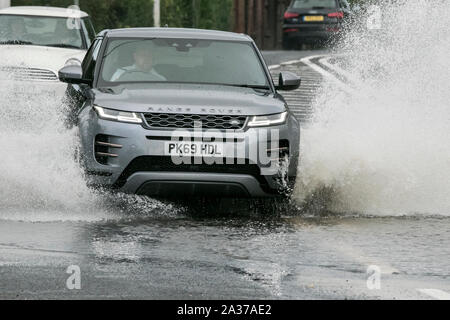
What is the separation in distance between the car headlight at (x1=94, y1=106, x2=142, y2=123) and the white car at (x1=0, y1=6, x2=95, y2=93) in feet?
19.2

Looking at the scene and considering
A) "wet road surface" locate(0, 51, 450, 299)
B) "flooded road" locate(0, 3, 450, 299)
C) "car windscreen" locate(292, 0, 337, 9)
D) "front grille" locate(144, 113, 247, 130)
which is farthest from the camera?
"car windscreen" locate(292, 0, 337, 9)

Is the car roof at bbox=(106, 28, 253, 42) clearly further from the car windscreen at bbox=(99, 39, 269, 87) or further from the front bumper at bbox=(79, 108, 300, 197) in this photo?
the front bumper at bbox=(79, 108, 300, 197)

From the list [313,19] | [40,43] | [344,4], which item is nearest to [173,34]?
[40,43]

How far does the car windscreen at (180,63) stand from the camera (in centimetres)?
1204

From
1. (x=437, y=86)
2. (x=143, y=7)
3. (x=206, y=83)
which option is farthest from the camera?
(x=143, y=7)

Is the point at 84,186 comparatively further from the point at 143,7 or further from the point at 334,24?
the point at 334,24

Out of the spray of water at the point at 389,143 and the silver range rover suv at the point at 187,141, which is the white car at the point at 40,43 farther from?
the silver range rover suv at the point at 187,141

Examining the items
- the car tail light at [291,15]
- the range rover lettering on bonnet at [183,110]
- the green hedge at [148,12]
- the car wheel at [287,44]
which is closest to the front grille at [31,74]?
the range rover lettering on bonnet at [183,110]

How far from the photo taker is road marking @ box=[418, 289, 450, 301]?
760 cm

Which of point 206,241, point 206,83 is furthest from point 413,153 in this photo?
point 206,241

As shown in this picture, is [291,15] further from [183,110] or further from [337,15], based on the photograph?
[183,110]

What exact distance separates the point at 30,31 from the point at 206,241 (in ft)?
32.9

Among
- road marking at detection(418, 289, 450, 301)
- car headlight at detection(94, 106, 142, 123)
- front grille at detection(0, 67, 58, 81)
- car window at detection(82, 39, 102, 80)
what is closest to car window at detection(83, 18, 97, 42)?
front grille at detection(0, 67, 58, 81)

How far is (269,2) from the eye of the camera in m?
58.8
